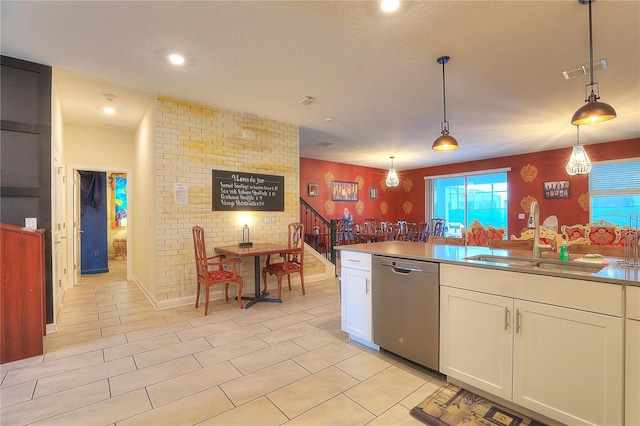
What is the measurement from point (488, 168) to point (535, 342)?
7499 mm

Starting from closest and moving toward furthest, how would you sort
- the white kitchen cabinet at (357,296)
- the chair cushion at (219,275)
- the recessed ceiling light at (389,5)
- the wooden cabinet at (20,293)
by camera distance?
1. the recessed ceiling light at (389,5)
2. the wooden cabinet at (20,293)
3. the white kitchen cabinet at (357,296)
4. the chair cushion at (219,275)

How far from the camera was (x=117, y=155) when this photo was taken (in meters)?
5.53

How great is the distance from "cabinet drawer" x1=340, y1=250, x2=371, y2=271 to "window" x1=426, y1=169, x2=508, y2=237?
6.82 metres

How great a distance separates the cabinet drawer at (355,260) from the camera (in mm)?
2748

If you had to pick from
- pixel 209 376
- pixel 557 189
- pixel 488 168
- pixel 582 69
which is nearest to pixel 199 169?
pixel 209 376

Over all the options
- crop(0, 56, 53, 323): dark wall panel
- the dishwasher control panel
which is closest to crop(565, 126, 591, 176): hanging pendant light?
the dishwasher control panel

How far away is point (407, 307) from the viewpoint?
7.86ft

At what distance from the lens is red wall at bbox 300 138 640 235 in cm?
666

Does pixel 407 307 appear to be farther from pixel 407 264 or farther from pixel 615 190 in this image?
pixel 615 190

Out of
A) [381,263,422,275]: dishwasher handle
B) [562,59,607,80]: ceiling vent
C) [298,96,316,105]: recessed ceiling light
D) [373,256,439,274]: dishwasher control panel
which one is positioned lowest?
[381,263,422,275]: dishwasher handle

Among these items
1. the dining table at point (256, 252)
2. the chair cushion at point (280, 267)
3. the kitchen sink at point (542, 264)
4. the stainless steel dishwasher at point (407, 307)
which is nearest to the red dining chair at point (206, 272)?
the dining table at point (256, 252)

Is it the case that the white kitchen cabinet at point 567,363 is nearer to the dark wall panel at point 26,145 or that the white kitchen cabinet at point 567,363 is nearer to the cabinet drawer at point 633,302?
the cabinet drawer at point 633,302

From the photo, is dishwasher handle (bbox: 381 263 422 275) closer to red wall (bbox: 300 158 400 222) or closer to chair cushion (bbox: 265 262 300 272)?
chair cushion (bbox: 265 262 300 272)

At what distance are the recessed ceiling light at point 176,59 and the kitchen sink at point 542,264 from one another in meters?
3.13
